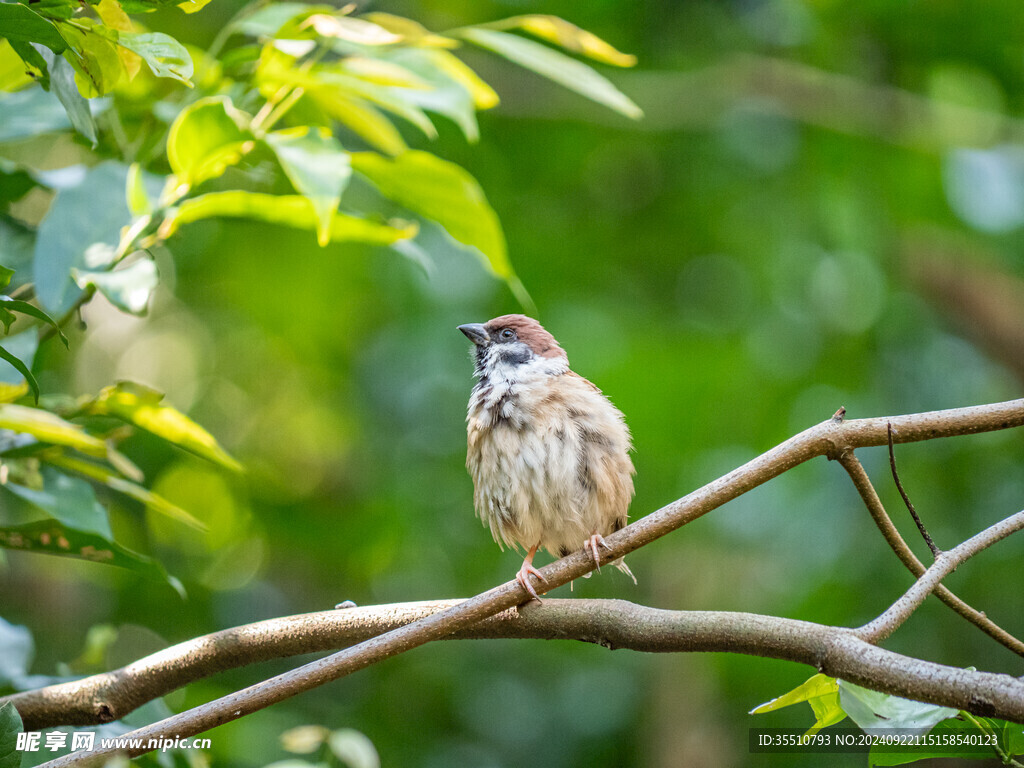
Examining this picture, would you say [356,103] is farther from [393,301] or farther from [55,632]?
[55,632]

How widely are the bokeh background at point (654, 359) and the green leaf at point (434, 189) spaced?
2.75 m

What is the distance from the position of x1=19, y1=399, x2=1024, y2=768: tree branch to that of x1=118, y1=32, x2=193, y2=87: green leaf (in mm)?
1047

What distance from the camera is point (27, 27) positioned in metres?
1.46

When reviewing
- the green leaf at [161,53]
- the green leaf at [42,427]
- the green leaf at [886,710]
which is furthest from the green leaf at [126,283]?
the green leaf at [886,710]

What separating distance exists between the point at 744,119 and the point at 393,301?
2462mm

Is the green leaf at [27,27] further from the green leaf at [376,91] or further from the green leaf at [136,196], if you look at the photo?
the green leaf at [376,91]

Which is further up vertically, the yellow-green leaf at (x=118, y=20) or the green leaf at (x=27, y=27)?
the yellow-green leaf at (x=118, y=20)

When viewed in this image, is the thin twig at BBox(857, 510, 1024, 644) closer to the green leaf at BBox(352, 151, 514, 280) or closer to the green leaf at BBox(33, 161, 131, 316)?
the green leaf at BBox(352, 151, 514, 280)

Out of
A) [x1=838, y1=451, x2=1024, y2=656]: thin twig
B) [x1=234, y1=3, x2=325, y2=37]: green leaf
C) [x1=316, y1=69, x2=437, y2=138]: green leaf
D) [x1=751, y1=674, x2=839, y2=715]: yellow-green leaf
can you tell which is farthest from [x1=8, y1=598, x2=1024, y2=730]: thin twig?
[x1=234, y1=3, x2=325, y2=37]: green leaf

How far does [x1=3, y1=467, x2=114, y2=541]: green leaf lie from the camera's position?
6.87 ft

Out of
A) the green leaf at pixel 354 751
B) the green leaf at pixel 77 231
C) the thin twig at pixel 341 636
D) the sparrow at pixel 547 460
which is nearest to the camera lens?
the thin twig at pixel 341 636

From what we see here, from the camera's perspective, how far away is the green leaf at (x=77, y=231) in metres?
1.99

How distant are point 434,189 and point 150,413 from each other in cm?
85

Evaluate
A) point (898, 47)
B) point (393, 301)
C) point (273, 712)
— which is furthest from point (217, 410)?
point (898, 47)
